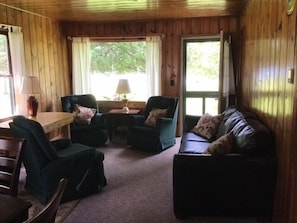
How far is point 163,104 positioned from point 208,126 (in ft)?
4.68

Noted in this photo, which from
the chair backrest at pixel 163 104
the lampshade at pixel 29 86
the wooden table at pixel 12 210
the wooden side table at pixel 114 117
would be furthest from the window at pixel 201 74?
the wooden table at pixel 12 210

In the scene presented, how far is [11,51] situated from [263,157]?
3.95m

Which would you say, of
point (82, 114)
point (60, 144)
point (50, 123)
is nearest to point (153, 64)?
point (82, 114)

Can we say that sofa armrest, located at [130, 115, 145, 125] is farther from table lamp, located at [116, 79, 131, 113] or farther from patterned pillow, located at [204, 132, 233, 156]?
patterned pillow, located at [204, 132, 233, 156]

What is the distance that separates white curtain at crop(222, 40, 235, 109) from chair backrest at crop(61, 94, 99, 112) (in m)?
2.51

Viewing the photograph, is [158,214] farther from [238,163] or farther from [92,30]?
[92,30]

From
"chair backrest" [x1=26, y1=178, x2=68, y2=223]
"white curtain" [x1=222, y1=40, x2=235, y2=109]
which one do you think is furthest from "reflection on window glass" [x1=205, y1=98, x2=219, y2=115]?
"chair backrest" [x1=26, y1=178, x2=68, y2=223]

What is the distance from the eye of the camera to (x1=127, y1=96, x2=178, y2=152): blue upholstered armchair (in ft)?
15.8

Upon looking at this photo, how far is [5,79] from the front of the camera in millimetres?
4398

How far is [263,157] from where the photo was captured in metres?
2.46

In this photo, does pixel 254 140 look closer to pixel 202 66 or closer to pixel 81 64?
pixel 202 66

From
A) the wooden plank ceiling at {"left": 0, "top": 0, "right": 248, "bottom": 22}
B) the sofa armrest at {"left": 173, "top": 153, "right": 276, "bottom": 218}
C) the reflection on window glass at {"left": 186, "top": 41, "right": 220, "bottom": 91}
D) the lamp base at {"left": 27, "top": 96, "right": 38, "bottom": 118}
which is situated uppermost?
the wooden plank ceiling at {"left": 0, "top": 0, "right": 248, "bottom": 22}

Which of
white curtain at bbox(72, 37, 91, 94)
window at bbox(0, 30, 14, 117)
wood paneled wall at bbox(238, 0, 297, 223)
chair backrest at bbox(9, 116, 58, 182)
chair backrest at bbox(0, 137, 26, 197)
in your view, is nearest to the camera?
chair backrest at bbox(0, 137, 26, 197)

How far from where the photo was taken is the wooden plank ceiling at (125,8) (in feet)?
13.6
